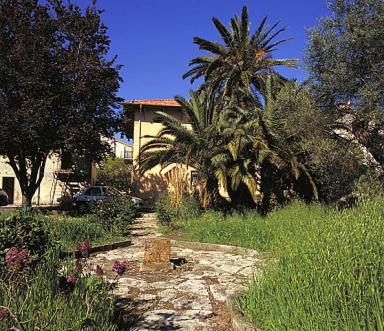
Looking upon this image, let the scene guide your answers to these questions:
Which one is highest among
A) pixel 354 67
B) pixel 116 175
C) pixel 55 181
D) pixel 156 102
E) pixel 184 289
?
pixel 156 102

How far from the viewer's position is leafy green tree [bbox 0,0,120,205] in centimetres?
1597

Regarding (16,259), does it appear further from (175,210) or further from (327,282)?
(175,210)

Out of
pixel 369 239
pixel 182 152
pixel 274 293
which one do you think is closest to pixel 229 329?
pixel 274 293

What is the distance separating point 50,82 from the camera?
55.6 feet

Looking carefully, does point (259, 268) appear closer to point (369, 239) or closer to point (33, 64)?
point (369, 239)

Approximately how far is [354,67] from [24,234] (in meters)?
9.45

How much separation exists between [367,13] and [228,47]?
13.0 m

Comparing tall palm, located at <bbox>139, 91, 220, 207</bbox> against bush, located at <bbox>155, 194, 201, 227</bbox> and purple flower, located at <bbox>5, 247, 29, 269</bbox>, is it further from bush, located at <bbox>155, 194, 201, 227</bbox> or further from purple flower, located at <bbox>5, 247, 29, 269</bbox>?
purple flower, located at <bbox>5, 247, 29, 269</bbox>

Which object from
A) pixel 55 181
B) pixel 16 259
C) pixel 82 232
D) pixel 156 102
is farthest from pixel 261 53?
pixel 16 259

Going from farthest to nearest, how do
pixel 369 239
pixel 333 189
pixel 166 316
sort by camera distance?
pixel 333 189 → pixel 166 316 → pixel 369 239

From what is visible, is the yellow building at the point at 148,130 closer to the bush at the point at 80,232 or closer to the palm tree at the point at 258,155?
the palm tree at the point at 258,155

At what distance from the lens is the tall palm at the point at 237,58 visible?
73.9 feet

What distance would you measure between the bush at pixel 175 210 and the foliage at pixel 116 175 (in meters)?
12.0

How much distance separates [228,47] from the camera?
23188 millimetres
